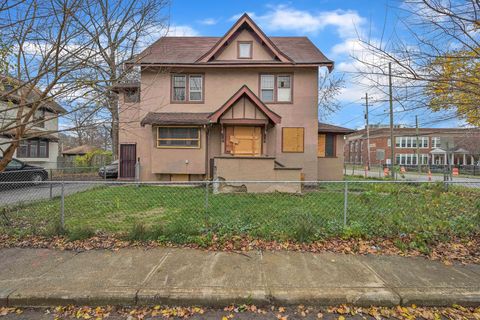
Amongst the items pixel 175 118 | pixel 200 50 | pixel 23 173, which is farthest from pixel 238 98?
pixel 23 173

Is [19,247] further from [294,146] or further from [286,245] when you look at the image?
[294,146]

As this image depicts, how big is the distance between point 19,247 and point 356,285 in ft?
19.2

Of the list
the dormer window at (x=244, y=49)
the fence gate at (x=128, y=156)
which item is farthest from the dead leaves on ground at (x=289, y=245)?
the dormer window at (x=244, y=49)

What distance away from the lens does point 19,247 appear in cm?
491

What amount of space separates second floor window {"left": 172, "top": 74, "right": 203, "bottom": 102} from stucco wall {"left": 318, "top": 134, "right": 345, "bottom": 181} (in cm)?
784

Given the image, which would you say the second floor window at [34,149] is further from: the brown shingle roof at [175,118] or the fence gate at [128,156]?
the brown shingle roof at [175,118]

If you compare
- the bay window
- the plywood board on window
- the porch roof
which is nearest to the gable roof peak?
the porch roof

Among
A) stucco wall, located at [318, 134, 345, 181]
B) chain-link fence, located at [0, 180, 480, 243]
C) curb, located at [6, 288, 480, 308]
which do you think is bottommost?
curb, located at [6, 288, 480, 308]

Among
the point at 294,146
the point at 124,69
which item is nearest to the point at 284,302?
the point at 124,69

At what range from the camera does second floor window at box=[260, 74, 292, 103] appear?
551 inches

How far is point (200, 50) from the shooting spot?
15.4 meters

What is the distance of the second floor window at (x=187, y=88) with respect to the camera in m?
14.1

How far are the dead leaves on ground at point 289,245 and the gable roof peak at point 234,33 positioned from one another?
35.6 feet

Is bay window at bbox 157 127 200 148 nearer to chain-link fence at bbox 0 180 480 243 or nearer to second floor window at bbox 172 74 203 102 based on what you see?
second floor window at bbox 172 74 203 102
